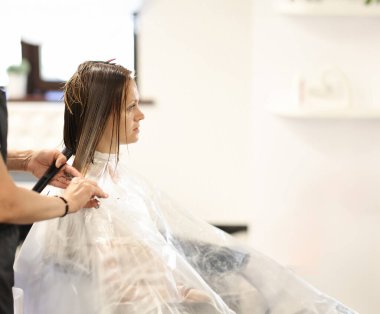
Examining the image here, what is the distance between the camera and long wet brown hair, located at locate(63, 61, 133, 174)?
4.02ft

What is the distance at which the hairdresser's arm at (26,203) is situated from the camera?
0.92 m

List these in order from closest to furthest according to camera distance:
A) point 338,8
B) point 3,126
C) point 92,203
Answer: point 3,126
point 92,203
point 338,8

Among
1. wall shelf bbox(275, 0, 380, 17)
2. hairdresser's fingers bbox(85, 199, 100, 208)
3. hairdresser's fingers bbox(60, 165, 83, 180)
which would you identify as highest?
Result: wall shelf bbox(275, 0, 380, 17)

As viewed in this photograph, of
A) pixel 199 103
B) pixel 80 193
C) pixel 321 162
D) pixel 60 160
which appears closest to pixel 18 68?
pixel 199 103

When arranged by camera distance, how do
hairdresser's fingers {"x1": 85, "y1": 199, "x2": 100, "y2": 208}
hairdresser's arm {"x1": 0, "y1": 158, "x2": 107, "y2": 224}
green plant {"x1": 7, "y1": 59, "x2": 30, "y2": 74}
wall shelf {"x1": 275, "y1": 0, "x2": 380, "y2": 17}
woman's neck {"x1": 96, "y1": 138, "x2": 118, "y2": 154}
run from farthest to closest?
green plant {"x1": 7, "y1": 59, "x2": 30, "y2": 74} < wall shelf {"x1": 275, "y1": 0, "x2": 380, "y2": 17} < woman's neck {"x1": 96, "y1": 138, "x2": 118, "y2": 154} < hairdresser's fingers {"x1": 85, "y1": 199, "x2": 100, "y2": 208} < hairdresser's arm {"x1": 0, "y1": 158, "x2": 107, "y2": 224}

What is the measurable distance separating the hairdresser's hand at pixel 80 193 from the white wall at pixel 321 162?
155cm

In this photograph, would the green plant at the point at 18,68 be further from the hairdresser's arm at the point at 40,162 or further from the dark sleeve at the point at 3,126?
the dark sleeve at the point at 3,126

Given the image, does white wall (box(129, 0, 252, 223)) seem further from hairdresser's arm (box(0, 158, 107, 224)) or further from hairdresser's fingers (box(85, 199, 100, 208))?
hairdresser's arm (box(0, 158, 107, 224))

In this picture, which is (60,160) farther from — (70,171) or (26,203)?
(26,203)

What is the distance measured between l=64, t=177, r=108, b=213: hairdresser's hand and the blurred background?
1.50m

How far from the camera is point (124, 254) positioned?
1154 millimetres

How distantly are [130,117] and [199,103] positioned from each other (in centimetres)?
185

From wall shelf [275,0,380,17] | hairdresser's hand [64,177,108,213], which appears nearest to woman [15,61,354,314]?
hairdresser's hand [64,177,108,213]

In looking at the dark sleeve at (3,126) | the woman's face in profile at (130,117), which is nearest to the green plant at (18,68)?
the woman's face in profile at (130,117)
